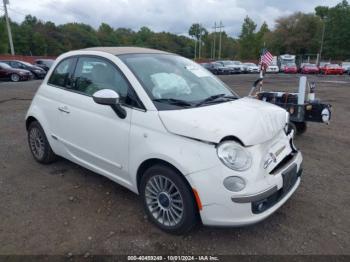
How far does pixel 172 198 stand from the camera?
3002 millimetres

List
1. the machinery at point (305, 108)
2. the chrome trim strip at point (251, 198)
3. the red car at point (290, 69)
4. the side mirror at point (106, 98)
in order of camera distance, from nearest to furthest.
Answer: the chrome trim strip at point (251, 198) < the side mirror at point (106, 98) < the machinery at point (305, 108) < the red car at point (290, 69)

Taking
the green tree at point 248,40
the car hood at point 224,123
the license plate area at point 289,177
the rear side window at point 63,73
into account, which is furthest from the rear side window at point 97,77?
the green tree at point 248,40

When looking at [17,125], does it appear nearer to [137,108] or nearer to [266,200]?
[137,108]

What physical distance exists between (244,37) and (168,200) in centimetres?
8242

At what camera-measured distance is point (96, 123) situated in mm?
3537

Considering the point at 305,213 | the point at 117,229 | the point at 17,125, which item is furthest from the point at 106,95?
the point at 17,125

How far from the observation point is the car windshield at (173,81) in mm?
3229

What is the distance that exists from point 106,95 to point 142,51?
1.12 m

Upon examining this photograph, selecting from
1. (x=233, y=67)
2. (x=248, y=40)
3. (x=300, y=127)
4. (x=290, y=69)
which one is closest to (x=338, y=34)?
(x=248, y=40)

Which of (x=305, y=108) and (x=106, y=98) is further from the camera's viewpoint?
(x=305, y=108)

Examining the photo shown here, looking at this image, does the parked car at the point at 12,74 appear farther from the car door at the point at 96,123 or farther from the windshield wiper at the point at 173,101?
the windshield wiper at the point at 173,101

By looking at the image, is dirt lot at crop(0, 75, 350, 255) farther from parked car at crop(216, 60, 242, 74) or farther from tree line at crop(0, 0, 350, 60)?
tree line at crop(0, 0, 350, 60)

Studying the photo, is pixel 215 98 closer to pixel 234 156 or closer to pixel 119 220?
pixel 234 156

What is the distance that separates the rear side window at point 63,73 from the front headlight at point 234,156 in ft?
7.94
